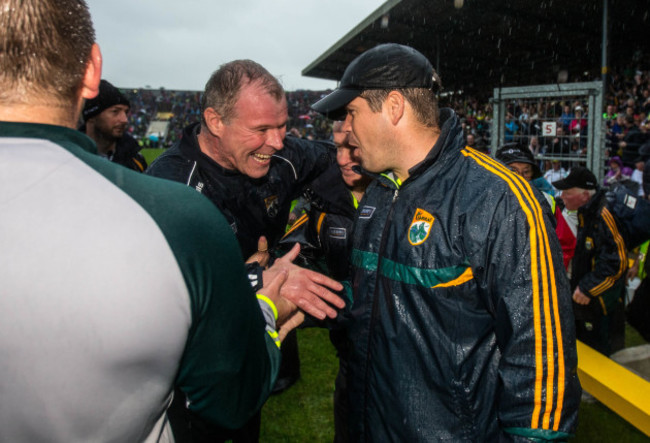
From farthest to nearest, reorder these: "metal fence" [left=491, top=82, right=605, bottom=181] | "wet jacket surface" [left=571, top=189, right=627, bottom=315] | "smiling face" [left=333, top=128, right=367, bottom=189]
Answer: "metal fence" [left=491, top=82, right=605, bottom=181] → "wet jacket surface" [left=571, top=189, right=627, bottom=315] → "smiling face" [left=333, top=128, right=367, bottom=189]

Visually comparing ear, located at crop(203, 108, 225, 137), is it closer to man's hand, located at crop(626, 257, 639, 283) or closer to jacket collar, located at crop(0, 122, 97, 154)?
jacket collar, located at crop(0, 122, 97, 154)

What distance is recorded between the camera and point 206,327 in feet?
3.26

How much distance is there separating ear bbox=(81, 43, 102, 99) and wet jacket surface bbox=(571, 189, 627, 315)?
4.44 meters

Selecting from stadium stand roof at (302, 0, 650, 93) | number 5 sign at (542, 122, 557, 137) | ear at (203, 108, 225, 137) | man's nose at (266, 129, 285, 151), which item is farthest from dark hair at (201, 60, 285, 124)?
stadium stand roof at (302, 0, 650, 93)

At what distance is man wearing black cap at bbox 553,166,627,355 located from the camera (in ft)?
13.7

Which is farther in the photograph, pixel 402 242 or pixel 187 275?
pixel 402 242

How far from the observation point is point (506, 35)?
13.8m

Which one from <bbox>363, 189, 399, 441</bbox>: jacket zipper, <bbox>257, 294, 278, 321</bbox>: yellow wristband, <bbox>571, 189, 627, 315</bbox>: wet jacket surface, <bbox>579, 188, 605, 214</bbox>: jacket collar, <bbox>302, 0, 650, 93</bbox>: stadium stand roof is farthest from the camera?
<bbox>302, 0, 650, 93</bbox>: stadium stand roof

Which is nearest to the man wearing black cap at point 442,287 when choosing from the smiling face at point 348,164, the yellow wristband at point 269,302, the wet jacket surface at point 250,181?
the yellow wristband at point 269,302

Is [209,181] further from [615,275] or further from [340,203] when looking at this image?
[615,275]

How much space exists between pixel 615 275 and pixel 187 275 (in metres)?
4.39

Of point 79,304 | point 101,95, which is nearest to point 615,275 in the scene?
point 79,304

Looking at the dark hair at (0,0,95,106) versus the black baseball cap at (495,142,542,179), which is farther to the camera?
the black baseball cap at (495,142,542,179)

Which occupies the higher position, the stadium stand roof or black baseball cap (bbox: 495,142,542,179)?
the stadium stand roof
